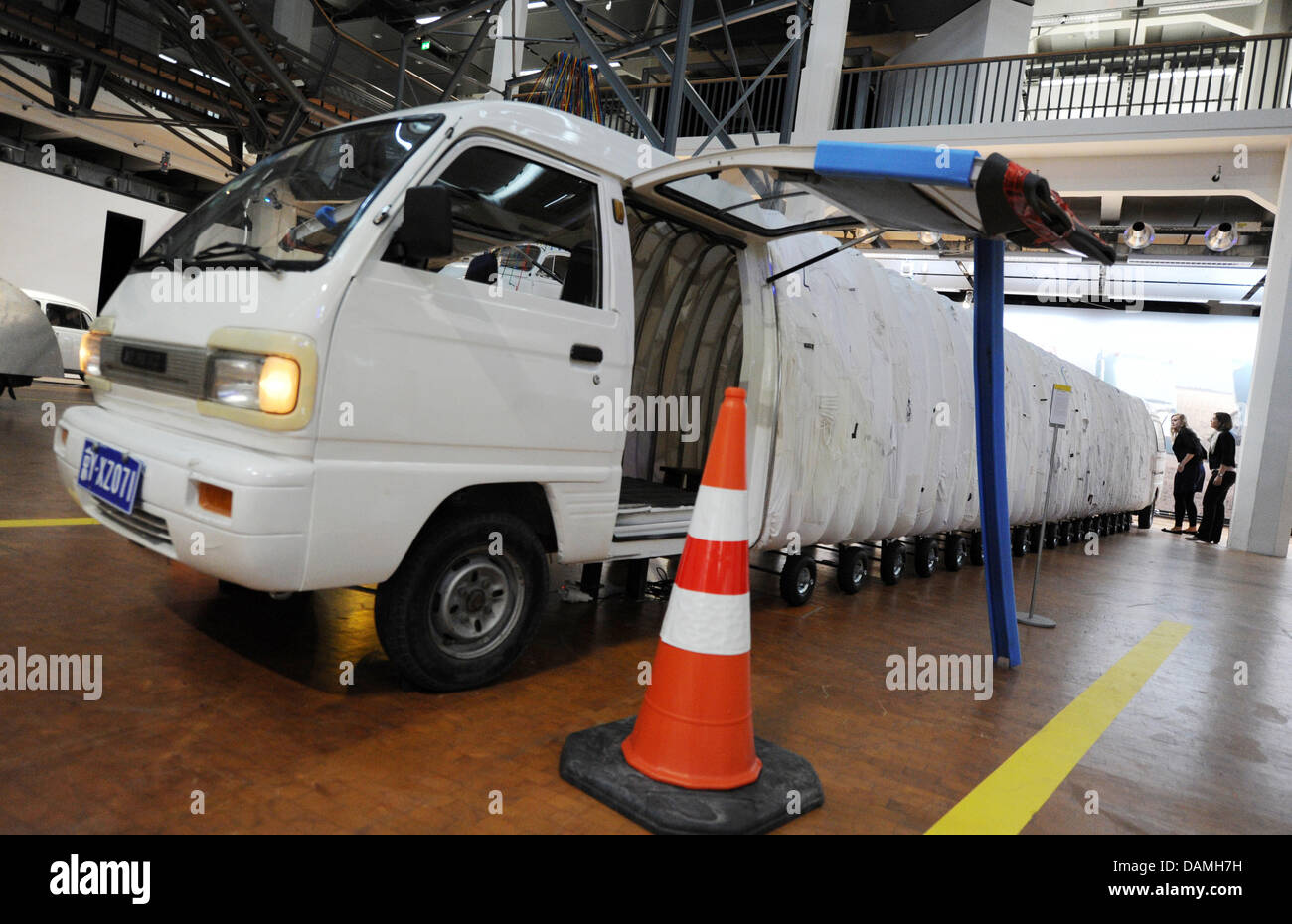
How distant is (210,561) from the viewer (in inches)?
107

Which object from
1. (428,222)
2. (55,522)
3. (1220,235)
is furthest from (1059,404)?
(1220,235)

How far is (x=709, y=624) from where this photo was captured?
269cm

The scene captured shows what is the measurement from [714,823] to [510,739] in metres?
0.85

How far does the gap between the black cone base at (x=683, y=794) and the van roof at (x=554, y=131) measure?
91.7 inches

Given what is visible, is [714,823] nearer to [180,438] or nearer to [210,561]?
[210,561]

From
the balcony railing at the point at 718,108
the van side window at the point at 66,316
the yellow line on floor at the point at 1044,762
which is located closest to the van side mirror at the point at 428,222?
the yellow line on floor at the point at 1044,762

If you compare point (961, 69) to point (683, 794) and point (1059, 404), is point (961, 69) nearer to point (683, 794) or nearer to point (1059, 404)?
point (1059, 404)

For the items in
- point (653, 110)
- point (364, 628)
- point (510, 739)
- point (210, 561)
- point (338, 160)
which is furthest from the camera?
point (653, 110)

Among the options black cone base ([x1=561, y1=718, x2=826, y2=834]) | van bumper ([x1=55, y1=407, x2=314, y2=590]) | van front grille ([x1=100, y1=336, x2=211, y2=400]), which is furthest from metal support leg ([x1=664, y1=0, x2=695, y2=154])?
black cone base ([x1=561, y1=718, x2=826, y2=834])

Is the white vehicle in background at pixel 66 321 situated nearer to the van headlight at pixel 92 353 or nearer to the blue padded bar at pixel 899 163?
the van headlight at pixel 92 353

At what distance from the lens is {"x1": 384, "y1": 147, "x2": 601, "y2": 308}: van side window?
10.9ft

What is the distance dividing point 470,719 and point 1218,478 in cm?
1685

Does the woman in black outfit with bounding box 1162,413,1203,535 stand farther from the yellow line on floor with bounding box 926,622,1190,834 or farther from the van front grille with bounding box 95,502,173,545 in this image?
the van front grille with bounding box 95,502,173,545
